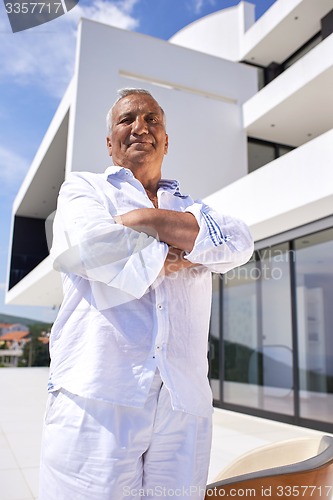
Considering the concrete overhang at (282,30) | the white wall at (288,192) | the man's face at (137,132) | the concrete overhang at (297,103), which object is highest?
the concrete overhang at (282,30)

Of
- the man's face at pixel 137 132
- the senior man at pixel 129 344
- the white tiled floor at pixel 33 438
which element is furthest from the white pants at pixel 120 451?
the white tiled floor at pixel 33 438

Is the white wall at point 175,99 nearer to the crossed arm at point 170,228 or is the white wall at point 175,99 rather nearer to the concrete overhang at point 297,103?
the concrete overhang at point 297,103

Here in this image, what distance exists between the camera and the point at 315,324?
16.4ft

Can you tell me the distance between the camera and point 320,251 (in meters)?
5.10

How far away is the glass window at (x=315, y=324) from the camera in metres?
4.84

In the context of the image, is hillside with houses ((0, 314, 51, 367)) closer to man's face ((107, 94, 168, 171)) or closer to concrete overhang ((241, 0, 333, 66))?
concrete overhang ((241, 0, 333, 66))

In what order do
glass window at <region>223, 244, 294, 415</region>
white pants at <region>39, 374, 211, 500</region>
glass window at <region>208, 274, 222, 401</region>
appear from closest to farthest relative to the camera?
white pants at <region>39, 374, 211, 500</region> < glass window at <region>223, 244, 294, 415</region> < glass window at <region>208, 274, 222, 401</region>

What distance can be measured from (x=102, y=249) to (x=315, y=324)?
4.57 meters

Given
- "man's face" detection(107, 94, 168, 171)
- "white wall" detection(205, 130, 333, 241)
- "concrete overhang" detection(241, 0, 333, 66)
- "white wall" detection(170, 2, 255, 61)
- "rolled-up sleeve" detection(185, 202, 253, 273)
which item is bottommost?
"rolled-up sleeve" detection(185, 202, 253, 273)

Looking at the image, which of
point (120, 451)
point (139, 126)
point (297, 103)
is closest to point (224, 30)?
point (297, 103)

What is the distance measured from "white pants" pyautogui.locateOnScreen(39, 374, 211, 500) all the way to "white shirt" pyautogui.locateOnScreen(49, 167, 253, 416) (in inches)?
1.1

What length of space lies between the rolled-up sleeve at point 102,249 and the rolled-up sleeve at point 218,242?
0.09 meters

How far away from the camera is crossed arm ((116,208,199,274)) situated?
0.98 m

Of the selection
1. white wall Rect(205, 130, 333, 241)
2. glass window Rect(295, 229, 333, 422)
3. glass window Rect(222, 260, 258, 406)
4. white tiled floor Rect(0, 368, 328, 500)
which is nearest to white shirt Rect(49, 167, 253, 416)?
white tiled floor Rect(0, 368, 328, 500)
